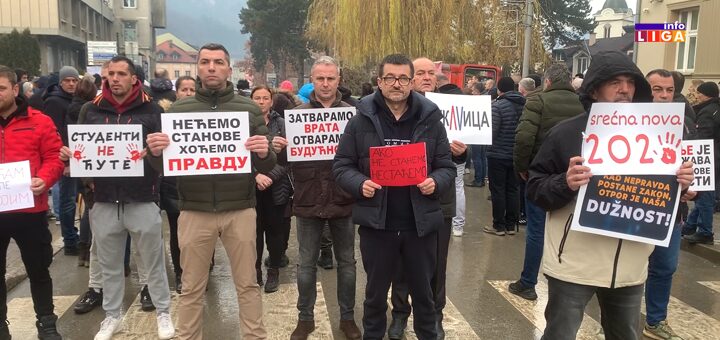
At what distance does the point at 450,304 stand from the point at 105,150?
3.24m

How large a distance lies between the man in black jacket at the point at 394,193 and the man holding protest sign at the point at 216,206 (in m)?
0.73

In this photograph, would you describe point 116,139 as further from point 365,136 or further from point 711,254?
point 711,254

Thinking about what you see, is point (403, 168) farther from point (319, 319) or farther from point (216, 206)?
point (319, 319)

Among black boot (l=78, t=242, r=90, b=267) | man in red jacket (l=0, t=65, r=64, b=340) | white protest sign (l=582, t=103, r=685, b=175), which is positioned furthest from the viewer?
black boot (l=78, t=242, r=90, b=267)

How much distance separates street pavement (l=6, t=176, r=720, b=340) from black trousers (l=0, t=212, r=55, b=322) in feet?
1.28

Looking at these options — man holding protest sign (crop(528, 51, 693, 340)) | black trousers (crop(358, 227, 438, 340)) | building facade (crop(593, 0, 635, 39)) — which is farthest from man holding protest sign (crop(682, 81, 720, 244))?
building facade (crop(593, 0, 635, 39))

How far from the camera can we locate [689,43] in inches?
770

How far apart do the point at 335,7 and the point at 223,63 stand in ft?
67.7

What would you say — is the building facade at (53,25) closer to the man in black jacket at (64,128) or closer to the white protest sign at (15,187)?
the man in black jacket at (64,128)

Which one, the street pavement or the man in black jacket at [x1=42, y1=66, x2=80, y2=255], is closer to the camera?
the street pavement

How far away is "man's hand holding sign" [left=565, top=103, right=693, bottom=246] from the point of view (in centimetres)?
278

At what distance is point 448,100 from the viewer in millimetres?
5125

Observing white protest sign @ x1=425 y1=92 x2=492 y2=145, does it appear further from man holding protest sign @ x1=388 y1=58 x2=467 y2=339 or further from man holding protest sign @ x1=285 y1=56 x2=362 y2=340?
man holding protest sign @ x1=285 y1=56 x2=362 y2=340

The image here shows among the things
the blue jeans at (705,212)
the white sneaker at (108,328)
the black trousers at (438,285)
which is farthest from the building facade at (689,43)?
the white sneaker at (108,328)
